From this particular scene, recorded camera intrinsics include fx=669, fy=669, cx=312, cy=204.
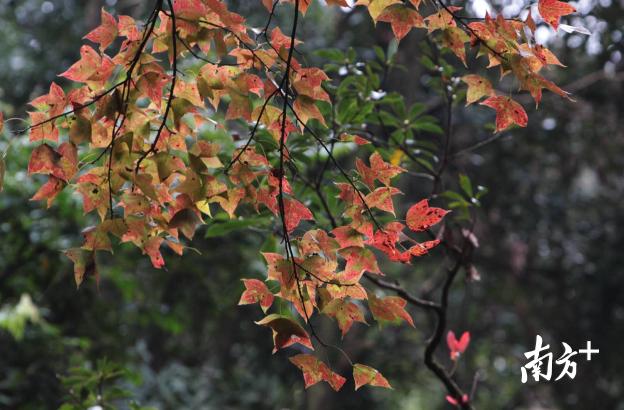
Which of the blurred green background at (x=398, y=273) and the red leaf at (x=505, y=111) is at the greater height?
the red leaf at (x=505, y=111)

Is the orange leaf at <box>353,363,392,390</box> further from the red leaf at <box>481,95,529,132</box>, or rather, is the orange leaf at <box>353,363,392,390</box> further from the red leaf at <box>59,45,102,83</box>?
the red leaf at <box>59,45,102,83</box>

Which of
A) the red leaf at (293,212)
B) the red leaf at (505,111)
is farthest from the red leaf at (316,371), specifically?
the red leaf at (505,111)

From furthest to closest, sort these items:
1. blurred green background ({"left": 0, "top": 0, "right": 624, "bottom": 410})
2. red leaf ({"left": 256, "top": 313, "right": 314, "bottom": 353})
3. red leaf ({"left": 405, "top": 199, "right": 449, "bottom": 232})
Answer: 1. blurred green background ({"left": 0, "top": 0, "right": 624, "bottom": 410})
2. red leaf ({"left": 405, "top": 199, "right": 449, "bottom": 232})
3. red leaf ({"left": 256, "top": 313, "right": 314, "bottom": 353})

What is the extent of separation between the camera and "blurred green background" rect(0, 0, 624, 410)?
2.88 meters

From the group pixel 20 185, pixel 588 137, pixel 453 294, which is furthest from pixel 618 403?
pixel 20 185

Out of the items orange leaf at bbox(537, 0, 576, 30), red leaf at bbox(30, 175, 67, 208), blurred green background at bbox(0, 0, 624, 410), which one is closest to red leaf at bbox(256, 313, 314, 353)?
red leaf at bbox(30, 175, 67, 208)

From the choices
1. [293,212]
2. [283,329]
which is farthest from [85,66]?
[283,329]

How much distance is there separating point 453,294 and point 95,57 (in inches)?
193

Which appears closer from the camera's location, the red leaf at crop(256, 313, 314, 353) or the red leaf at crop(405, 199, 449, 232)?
the red leaf at crop(256, 313, 314, 353)

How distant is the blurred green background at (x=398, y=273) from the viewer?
288 cm

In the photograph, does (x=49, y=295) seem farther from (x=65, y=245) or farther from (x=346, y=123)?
(x=346, y=123)

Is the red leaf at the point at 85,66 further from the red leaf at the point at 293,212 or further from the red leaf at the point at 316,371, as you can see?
the red leaf at the point at 316,371

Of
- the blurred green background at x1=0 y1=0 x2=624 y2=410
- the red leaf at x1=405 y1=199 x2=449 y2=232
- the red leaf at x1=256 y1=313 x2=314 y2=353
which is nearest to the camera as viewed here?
the red leaf at x1=256 y1=313 x2=314 y2=353

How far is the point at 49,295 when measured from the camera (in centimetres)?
315
